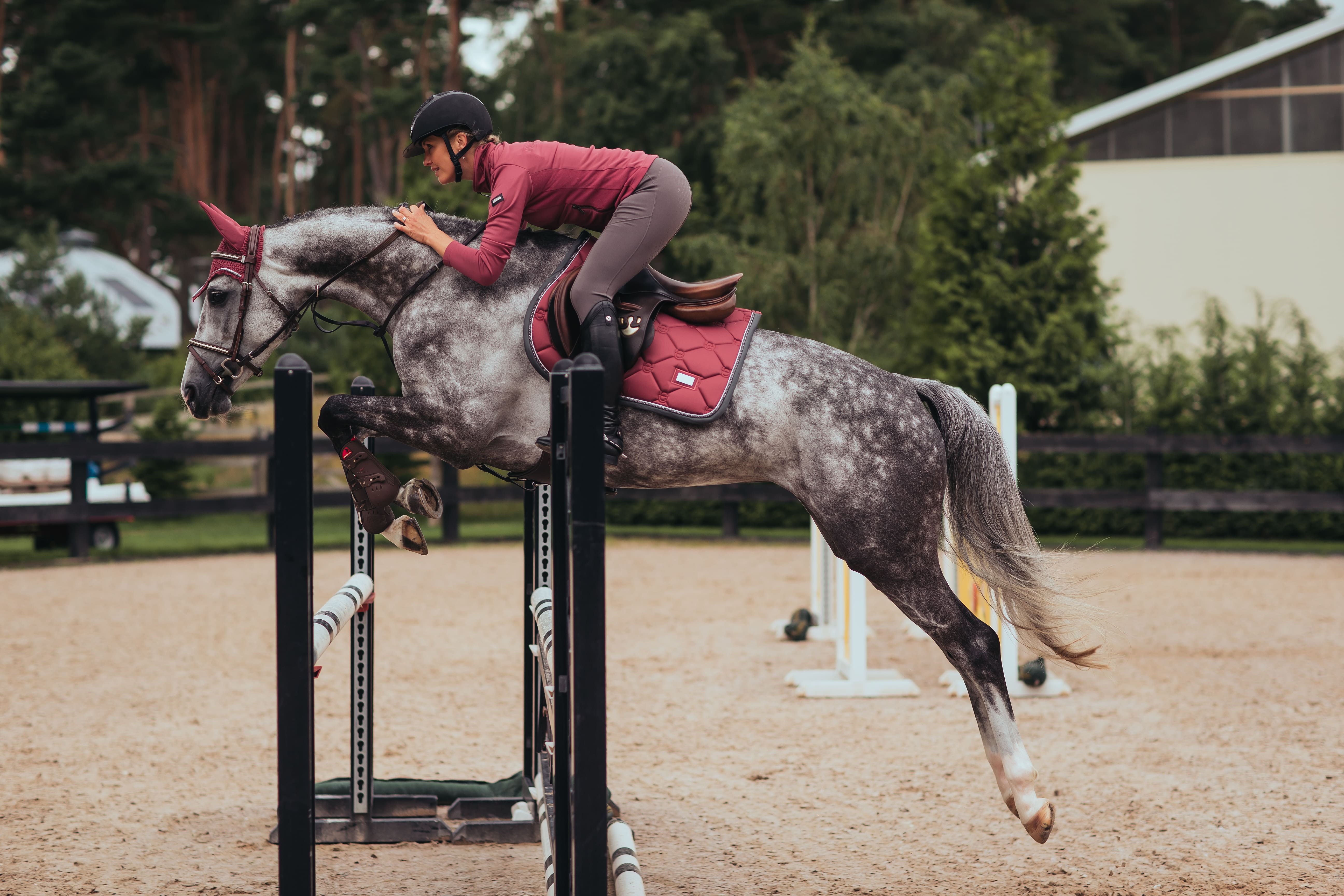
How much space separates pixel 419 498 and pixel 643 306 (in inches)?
31.1

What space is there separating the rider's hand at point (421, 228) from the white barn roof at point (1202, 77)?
16647mm

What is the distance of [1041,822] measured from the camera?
10.2 feet

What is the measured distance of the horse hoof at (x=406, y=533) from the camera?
301 centimetres

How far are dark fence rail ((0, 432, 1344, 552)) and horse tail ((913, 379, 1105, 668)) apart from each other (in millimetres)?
8420

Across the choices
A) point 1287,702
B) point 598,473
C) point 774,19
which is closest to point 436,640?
point 1287,702

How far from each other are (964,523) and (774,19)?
23455mm

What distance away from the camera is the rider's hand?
2.97 meters

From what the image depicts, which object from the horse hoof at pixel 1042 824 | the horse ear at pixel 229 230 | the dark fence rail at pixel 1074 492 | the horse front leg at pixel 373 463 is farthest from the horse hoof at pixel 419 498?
the dark fence rail at pixel 1074 492

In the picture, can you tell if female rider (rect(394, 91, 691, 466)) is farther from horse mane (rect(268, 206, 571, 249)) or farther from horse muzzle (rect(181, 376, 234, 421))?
horse muzzle (rect(181, 376, 234, 421))

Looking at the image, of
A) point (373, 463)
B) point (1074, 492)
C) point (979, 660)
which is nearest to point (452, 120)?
point (373, 463)

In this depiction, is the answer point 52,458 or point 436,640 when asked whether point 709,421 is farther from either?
point 52,458

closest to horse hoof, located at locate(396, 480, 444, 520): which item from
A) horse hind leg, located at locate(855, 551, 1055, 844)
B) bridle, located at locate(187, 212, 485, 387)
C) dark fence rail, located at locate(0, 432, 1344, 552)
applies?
bridle, located at locate(187, 212, 485, 387)

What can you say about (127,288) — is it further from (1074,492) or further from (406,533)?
(406,533)

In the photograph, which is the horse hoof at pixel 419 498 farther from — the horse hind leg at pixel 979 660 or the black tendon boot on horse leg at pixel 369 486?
the horse hind leg at pixel 979 660
